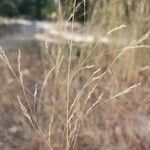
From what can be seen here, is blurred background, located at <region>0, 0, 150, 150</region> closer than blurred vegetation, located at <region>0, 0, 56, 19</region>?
Yes

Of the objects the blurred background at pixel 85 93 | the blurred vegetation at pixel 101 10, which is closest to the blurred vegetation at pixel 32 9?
the blurred vegetation at pixel 101 10

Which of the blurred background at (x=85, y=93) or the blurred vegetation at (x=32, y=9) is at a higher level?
the blurred background at (x=85, y=93)

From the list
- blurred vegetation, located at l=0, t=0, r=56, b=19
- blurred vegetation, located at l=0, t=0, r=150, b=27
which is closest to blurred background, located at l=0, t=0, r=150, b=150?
blurred vegetation, located at l=0, t=0, r=150, b=27

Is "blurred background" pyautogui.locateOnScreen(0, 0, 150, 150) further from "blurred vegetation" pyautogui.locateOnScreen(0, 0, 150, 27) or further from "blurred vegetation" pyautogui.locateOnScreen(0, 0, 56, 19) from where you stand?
"blurred vegetation" pyautogui.locateOnScreen(0, 0, 56, 19)

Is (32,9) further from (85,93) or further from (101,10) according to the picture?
(85,93)

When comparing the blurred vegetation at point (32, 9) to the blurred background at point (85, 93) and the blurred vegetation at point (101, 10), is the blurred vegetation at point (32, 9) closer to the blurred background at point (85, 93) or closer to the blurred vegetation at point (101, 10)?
the blurred vegetation at point (101, 10)

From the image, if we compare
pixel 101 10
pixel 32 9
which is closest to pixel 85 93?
pixel 101 10

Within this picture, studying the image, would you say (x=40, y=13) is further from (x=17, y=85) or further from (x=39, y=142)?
(x=39, y=142)

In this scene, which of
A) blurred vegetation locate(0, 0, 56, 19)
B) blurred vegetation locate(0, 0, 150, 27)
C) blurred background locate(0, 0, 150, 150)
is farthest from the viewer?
blurred vegetation locate(0, 0, 56, 19)

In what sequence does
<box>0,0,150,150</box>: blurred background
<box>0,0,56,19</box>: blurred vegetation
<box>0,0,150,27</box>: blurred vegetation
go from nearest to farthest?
<box>0,0,150,150</box>: blurred background, <box>0,0,150,27</box>: blurred vegetation, <box>0,0,56,19</box>: blurred vegetation

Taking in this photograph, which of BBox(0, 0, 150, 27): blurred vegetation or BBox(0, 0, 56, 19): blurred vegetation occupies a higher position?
BBox(0, 0, 150, 27): blurred vegetation

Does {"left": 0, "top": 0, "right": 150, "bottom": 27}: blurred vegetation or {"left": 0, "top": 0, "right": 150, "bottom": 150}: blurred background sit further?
{"left": 0, "top": 0, "right": 150, "bottom": 27}: blurred vegetation

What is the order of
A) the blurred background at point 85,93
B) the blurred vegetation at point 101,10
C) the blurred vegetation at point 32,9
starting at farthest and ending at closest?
the blurred vegetation at point 32,9 < the blurred vegetation at point 101,10 < the blurred background at point 85,93
